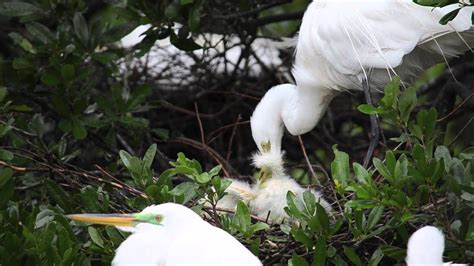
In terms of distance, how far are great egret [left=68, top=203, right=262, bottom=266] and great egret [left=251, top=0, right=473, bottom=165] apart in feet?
4.09

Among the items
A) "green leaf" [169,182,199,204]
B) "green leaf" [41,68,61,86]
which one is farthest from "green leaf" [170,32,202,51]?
"green leaf" [169,182,199,204]

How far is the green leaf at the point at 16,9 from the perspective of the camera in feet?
12.1

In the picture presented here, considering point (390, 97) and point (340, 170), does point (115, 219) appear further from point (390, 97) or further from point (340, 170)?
point (390, 97)

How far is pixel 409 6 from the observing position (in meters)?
3.58

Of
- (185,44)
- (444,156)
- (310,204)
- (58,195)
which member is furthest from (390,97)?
(185,44)

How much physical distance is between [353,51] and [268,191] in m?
0.54

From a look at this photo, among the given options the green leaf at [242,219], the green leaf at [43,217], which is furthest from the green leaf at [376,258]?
the green leaf at [43,217]

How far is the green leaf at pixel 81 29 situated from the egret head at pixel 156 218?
1278 millimetres

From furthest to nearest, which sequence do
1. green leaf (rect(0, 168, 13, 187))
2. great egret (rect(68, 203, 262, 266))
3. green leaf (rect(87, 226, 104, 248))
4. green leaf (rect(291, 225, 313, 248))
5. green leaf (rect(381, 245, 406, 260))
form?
green leaf (rect(0, 168, 13, 187)) < green leaf (rect(87, 226, 104, 248)) < green leaf (rect(291, 225, 313, 248)) < green leaf (rect(381, 245, 406, 260)) < great egret (rect(68, 203, 262, 266))

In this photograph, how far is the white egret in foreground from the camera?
2.21 m

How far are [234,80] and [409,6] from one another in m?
1.19

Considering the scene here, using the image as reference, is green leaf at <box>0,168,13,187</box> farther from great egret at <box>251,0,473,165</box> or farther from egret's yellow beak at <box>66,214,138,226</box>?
great egret at <box>251,0,473,165</box>

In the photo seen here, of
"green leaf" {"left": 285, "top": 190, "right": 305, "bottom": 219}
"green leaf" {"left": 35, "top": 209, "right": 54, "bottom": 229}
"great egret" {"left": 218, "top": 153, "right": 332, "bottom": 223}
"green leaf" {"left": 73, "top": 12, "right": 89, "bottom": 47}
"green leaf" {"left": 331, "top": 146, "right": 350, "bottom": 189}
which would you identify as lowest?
"great egret" {"left": 218, "top": 153, "right": 332, "bottom": 223}

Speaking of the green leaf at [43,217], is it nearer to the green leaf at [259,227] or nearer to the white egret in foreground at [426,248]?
the green leaf at [259,227]
